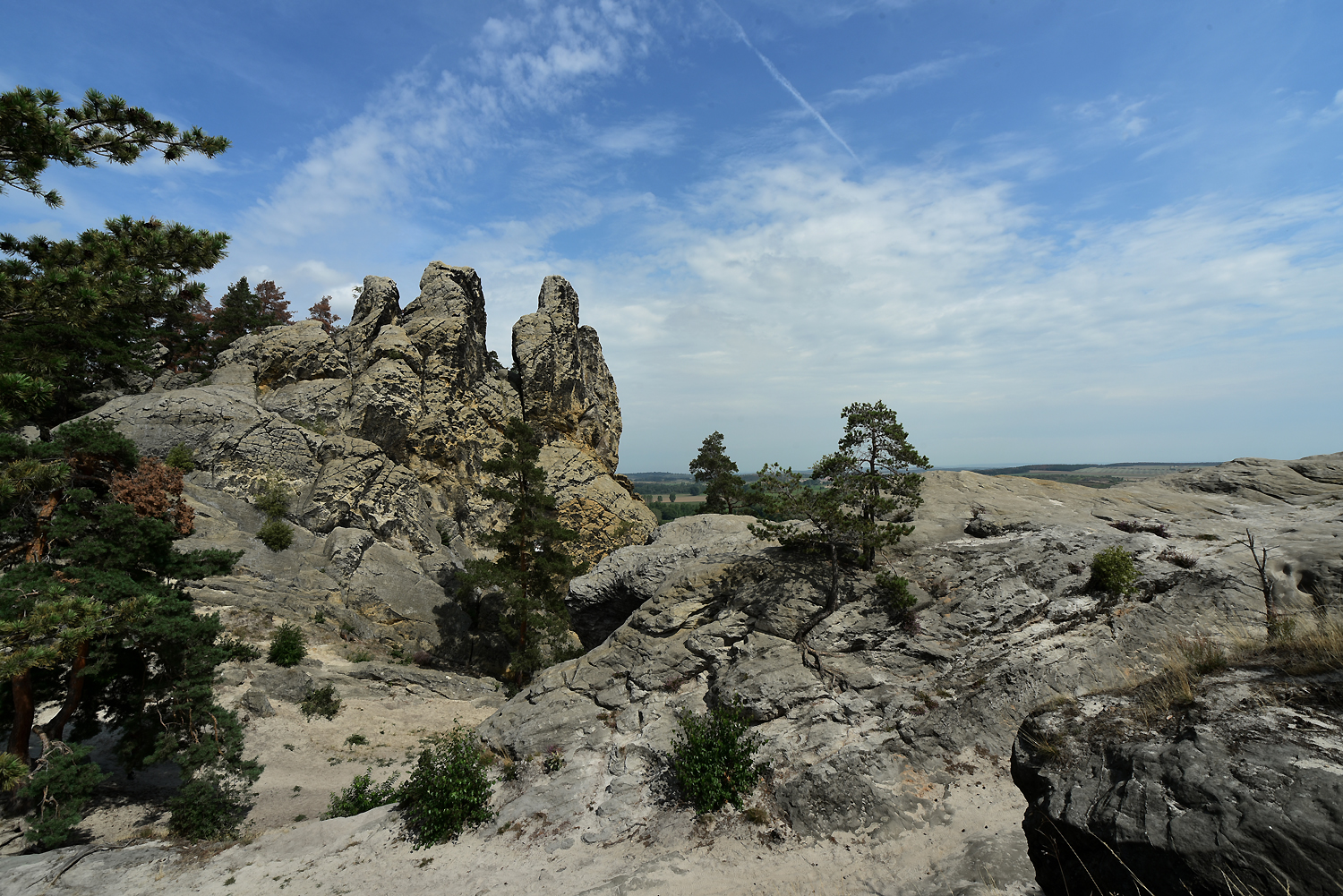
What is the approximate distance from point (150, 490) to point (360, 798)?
10732mm

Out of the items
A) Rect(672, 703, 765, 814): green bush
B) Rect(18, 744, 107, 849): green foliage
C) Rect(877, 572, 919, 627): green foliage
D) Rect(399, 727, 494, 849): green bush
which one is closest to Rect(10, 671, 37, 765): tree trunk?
Rect(18, 744, 107, 849): green foliage

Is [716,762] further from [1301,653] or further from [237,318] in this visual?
[237,318]

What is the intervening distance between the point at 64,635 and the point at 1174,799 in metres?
17.0

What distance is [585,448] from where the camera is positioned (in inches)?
1934

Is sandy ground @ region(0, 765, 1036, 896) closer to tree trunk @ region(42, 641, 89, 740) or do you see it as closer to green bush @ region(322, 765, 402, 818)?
green bush @ region(322, 765, 402, 818)

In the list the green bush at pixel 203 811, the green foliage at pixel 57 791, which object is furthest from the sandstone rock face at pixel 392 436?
the green bush at pixel 203 811

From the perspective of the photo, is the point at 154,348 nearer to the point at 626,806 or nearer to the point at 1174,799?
the point at 626,806

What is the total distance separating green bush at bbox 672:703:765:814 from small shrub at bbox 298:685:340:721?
50.8 ft

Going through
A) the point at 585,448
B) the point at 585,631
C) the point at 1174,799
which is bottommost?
the point at 585,631

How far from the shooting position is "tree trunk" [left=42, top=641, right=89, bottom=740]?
12.4 m

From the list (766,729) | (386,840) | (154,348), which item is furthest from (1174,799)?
(154,348)

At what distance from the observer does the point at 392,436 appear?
39.7 m

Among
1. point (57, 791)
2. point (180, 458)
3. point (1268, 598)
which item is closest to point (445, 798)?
point (57, 791)

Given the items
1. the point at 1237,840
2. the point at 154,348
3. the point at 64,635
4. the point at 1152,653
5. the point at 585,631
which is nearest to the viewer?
the point at 1237,840
